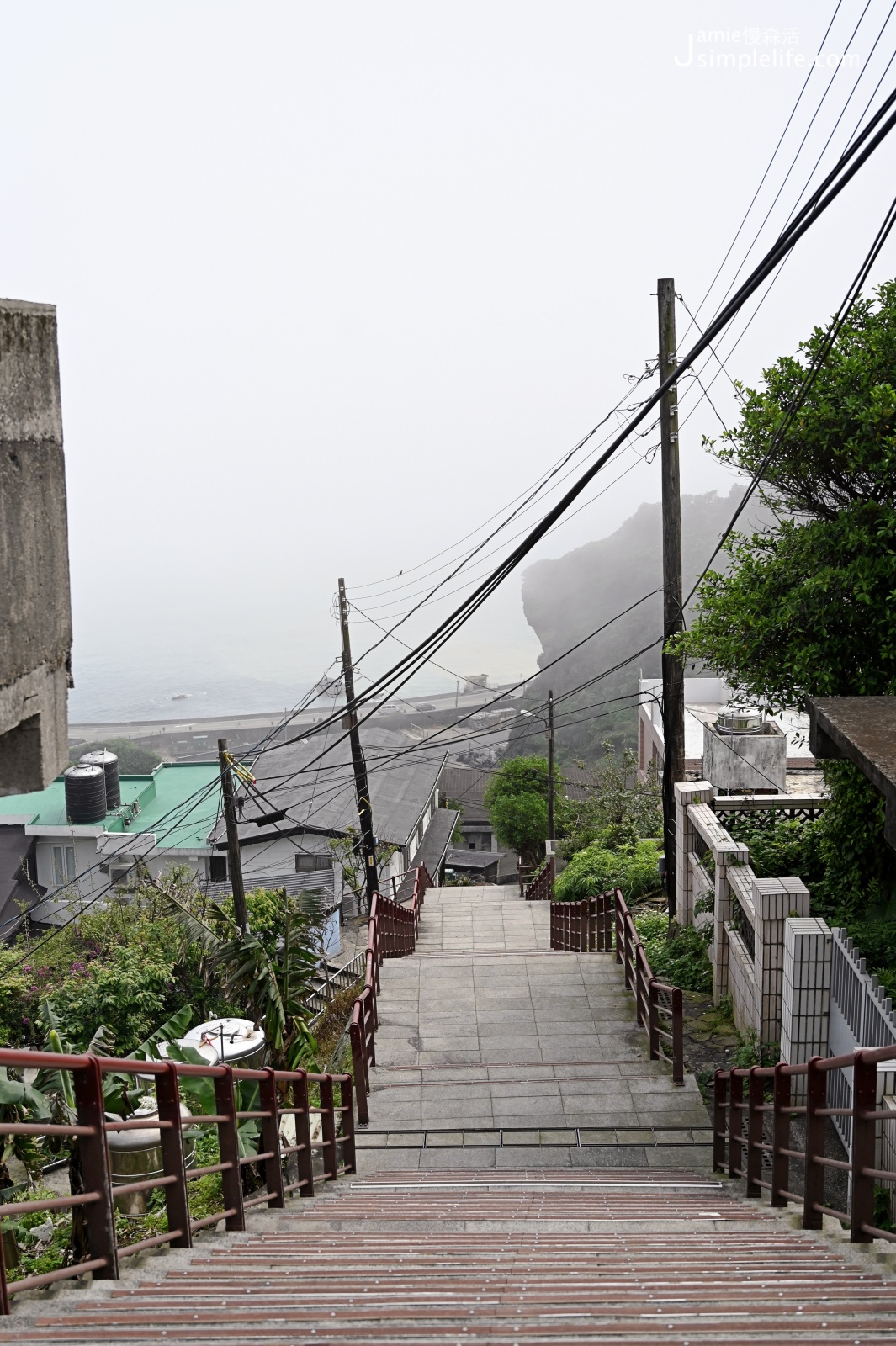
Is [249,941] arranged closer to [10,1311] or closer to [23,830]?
[10,1311]

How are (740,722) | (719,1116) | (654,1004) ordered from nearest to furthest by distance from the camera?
(719,1116), (654,1004), (740,722)

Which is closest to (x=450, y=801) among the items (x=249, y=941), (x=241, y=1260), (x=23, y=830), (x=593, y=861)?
(x=23, y=830)

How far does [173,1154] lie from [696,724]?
24496 millimetres

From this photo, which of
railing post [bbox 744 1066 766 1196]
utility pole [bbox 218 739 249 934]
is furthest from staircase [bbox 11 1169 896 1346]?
utility pole [bbox 218 739 249 934]

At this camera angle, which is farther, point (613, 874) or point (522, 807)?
point (522, 807)

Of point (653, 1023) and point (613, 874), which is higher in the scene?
point (653, 1023)

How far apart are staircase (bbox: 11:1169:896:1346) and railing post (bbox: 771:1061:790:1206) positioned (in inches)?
8.0

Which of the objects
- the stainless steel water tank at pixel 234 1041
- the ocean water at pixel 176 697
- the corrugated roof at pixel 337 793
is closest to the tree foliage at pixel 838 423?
the stainless steel water tank at pixel 234 1041

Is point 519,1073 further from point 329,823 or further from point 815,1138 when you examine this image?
point 329,823

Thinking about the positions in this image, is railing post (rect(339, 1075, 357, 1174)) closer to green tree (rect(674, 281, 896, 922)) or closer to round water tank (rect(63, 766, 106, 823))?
green tree (rect(674, 281, 896, 922))

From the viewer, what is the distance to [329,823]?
3288cm

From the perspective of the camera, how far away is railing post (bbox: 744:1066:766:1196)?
670 centimetres

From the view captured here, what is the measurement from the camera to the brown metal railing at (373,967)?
9077 millimetres

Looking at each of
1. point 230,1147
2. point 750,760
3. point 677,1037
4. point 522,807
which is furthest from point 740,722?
point 522,807
